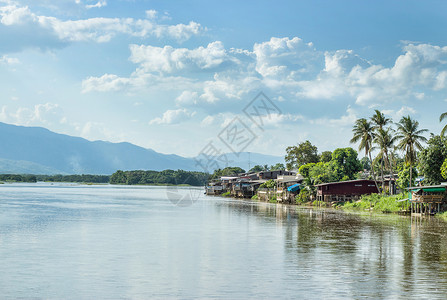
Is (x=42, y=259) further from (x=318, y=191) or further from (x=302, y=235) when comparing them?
(x=318, y=191)

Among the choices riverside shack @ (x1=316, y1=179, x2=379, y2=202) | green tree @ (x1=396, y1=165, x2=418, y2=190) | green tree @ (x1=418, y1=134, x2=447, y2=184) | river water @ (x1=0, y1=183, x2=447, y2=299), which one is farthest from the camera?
riverside shack @ (x1=316, y1=179, x2=379, y2=202)

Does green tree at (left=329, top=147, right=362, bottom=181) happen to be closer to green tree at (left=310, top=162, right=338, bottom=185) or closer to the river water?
green tree at (left=310, top=162, right=338, bottom=185)

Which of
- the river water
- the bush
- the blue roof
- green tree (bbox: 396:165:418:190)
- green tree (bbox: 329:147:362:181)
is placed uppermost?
green tree (bbox: 329:147:362:181)

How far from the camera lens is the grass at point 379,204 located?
198ft

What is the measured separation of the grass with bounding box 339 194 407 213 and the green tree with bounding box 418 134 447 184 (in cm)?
477

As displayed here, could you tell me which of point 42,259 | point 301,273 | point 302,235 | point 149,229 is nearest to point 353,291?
point 301,273

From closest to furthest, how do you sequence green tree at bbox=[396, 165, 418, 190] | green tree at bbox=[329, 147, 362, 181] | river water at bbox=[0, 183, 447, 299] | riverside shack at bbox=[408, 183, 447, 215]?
river water at bbox=[0, 183, 447, 299] < riverside shack at bbox=[408, 183, 447, 215] < green tree at bbox=[396, 165, 418, 190] < green tree at bbox=[329, 147, 362, 181]

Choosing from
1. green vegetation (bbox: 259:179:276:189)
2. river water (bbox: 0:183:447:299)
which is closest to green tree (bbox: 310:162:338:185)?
green vegetation (bbox: 259:179:276:189)

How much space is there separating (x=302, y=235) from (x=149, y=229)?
39.6ft

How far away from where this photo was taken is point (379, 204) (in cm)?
6475

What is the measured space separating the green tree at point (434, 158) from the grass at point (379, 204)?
477cm

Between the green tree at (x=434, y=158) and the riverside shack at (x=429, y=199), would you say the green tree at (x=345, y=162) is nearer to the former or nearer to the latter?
the green tree at (x=434, y=158)

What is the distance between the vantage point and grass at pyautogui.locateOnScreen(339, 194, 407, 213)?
198ft

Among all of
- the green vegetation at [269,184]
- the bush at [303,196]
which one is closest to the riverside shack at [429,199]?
the bush at [303,196]
